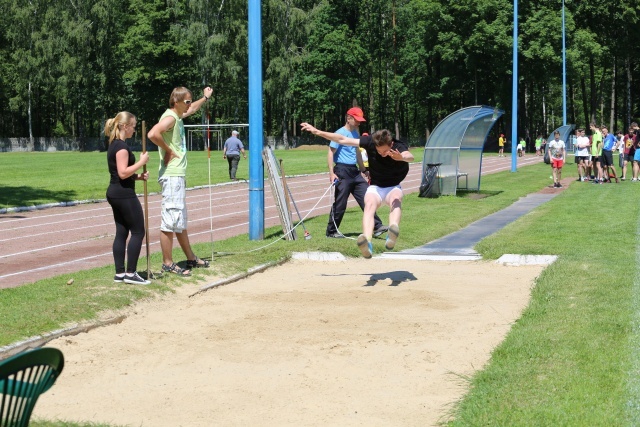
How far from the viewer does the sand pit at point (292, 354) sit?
591cm

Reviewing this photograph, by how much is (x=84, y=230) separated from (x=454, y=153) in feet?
42.0

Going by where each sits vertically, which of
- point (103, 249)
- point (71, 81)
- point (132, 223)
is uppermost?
point (71, 81)

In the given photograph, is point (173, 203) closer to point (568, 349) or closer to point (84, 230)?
point (568, 349)

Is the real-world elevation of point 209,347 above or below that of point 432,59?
below

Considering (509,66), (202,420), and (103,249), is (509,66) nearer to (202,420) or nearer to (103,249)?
(103,249)

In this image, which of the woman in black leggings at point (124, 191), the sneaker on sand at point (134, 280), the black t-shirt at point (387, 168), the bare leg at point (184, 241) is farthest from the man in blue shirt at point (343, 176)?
the woman in black leggings at point (124, 191)

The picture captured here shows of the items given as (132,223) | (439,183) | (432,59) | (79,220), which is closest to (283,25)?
(432,59)

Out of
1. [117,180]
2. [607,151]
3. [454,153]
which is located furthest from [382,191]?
[607,151]

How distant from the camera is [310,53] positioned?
78.1 m

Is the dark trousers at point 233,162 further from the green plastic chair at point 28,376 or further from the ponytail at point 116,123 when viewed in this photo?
the green plastic chair at point 28,376

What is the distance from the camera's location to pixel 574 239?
48.6 ft

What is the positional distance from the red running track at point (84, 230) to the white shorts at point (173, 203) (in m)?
1.38

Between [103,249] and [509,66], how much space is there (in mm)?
60575

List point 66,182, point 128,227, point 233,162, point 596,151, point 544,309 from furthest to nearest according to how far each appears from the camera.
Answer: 1. point 233,162
2. point 66,182
3. point 596,151
4. point 128,227
5. point 544,309
